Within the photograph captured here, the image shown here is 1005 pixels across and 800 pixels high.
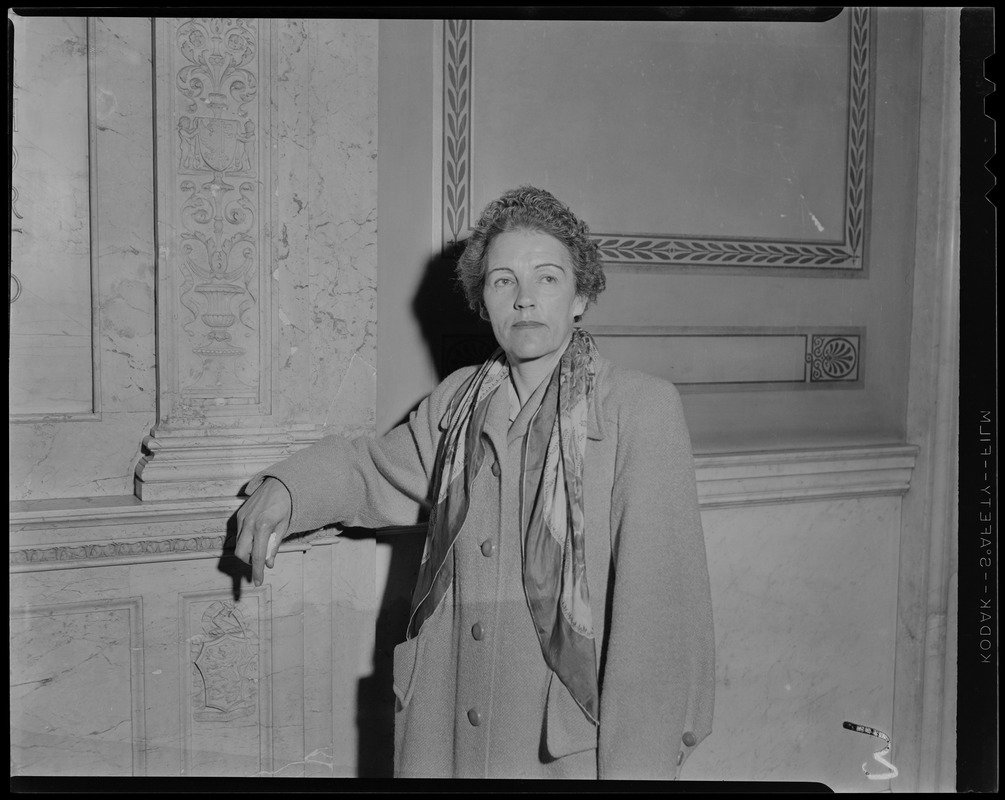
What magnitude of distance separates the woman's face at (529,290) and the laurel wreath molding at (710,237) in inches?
21.9

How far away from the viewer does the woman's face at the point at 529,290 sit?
5.50ft

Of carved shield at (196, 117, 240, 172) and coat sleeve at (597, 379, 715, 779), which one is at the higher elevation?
carved shield at (196, 117, 240, 172)

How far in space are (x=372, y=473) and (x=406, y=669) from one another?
0.42 meters

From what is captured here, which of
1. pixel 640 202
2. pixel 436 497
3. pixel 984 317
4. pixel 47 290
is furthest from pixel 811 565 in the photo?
pixel 47 290

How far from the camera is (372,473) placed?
1.91 m

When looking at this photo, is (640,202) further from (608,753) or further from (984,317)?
(608,753)

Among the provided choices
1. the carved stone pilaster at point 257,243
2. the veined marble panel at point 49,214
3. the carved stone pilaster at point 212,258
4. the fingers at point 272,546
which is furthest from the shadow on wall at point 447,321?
the veined marble panel at point 49,214

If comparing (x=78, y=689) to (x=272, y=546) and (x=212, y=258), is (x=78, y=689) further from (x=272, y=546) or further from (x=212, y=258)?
(x=212, y=258)

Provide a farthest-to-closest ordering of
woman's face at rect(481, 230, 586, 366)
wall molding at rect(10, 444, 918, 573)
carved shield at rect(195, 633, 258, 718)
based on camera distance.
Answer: carved shield at rect(195, 633, 258, 718) → wall molding at rect(10, 444, 918, 573) → woman's face at rect(481, 230, 586, 366)

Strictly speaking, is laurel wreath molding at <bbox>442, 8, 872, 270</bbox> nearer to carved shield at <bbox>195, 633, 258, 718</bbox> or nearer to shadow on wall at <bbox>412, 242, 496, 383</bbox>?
shadow on wall at <bbox>412, 242, 496, 383</bbox>

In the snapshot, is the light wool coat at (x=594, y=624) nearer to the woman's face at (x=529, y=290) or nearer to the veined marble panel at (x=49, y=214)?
the woman's face at (x=529, y=290)

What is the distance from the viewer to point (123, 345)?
6.44 feet

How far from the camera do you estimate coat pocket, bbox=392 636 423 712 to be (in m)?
1.78

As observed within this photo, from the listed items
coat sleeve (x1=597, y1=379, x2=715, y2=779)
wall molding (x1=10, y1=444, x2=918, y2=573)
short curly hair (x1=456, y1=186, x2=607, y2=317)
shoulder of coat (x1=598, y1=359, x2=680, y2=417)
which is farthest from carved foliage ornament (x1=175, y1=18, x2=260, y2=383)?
coat sleeve (x1=597, y1=379, x2=715, y2=779)
